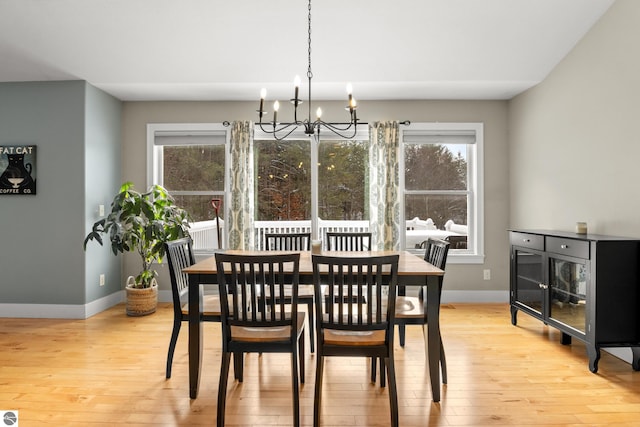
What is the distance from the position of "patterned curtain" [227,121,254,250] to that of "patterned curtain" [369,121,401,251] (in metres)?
1.47

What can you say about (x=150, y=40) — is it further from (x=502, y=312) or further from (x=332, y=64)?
(x=502, y=312)

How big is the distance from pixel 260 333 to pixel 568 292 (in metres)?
2.49

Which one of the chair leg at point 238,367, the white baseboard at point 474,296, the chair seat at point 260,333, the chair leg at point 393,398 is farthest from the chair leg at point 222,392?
the white baseboard at point 474,296

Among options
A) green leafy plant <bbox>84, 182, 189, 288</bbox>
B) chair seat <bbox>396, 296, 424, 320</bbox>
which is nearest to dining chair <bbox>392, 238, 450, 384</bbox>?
chair seat <bbox>396, 296, 424, 320</bbox>

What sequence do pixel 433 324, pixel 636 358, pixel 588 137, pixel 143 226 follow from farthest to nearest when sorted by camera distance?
1. pixel 143 226
2. pixel 588 137
3. pixel 636 358
4. pixel 433 324

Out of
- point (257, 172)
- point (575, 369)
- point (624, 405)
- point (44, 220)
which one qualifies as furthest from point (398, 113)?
point (44, 220)

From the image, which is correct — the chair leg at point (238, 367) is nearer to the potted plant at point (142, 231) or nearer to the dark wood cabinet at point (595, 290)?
the potted plant at point (142, 231)

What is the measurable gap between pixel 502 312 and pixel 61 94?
17.3ft

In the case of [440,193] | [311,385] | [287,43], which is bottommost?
[311,385]

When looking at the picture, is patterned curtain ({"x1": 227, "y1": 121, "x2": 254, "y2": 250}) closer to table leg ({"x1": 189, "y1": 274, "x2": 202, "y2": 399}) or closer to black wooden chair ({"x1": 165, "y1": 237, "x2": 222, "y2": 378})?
black wooden chair ({"x1": 165, "y1": 237, "x2": 222, "y2": 378})

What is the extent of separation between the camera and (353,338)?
82.8 inches

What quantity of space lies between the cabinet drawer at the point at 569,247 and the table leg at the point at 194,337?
272 centimetres

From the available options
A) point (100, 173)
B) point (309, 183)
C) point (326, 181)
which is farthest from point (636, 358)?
point (100, 173)

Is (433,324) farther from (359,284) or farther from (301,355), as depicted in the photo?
(301,355)
